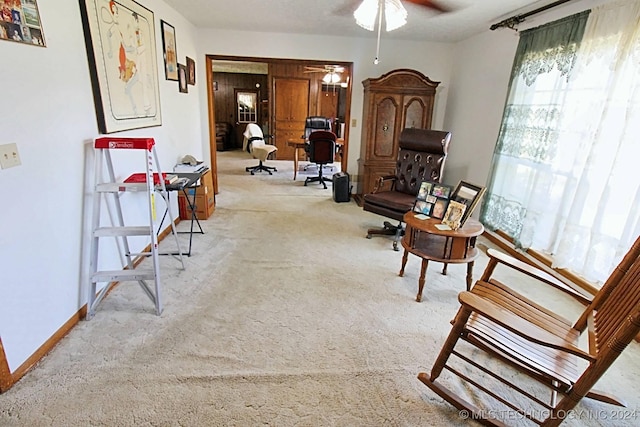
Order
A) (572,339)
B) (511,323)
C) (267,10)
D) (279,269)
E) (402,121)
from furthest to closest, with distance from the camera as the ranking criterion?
1. (402,121)
2. (267,10)
3. (279,269)
4. (572,339)
5. (511,323)

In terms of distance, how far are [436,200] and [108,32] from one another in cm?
263

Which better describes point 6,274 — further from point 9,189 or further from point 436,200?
point 436,200

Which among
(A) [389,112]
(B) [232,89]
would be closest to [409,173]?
(A) [389,112]

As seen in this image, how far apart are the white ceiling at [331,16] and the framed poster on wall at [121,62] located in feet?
2.65

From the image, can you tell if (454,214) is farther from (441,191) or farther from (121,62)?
(121,62)

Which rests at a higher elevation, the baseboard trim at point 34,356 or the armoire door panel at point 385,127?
the armoire door panel at point 385,127

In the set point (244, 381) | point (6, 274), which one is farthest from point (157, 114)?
point (244, 381)

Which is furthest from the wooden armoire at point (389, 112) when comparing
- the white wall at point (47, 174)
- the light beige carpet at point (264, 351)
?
the light beige carpet at point (264, 351)

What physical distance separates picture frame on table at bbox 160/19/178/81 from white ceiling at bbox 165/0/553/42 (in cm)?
25

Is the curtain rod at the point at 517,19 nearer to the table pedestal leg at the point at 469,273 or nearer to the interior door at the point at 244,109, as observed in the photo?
the table pedestal leg at the point at 469,273

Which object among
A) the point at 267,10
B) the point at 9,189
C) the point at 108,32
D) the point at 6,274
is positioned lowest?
the point at 6,274

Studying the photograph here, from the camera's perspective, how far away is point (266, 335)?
6.50 ft

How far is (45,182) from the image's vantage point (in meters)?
1.73

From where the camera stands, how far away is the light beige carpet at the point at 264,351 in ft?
4.87
